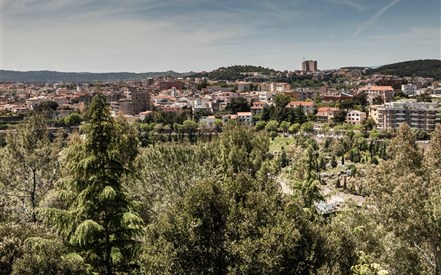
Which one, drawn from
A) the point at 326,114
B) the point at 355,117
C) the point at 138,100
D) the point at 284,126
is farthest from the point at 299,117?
the point at 138,100

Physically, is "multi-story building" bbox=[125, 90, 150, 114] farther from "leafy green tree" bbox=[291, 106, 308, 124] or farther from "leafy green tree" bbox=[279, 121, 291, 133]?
"leafy green tree" bbox=[279, 121, 291, 133]

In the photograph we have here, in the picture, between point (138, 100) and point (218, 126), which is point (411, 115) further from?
point (138, 100)

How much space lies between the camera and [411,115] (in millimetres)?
69125

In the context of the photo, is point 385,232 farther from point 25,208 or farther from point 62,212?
point 25,208

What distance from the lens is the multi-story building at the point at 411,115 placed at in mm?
67375

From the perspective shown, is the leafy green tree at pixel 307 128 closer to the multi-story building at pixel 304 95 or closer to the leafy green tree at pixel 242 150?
the leafy green tree at pixel 242 150

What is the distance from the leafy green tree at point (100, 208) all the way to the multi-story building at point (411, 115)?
6459 cm

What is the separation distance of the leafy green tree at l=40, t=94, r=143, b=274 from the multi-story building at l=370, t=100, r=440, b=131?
212 feet

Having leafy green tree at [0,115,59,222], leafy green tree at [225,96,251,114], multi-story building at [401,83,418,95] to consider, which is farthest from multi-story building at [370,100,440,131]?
multi-story building at [401,83,418,95]

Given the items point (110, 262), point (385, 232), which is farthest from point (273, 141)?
point (110, 262)

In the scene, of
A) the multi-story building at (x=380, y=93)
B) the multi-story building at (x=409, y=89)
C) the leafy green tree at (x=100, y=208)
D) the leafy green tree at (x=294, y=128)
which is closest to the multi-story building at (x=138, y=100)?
the leafy green tree at (x=294, y=128)

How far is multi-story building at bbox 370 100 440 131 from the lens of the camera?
67.4m

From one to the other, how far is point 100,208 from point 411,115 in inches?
2705

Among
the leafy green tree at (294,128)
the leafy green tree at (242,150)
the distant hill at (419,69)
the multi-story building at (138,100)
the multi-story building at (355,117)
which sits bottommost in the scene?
the leafy green tree at (294,128)
